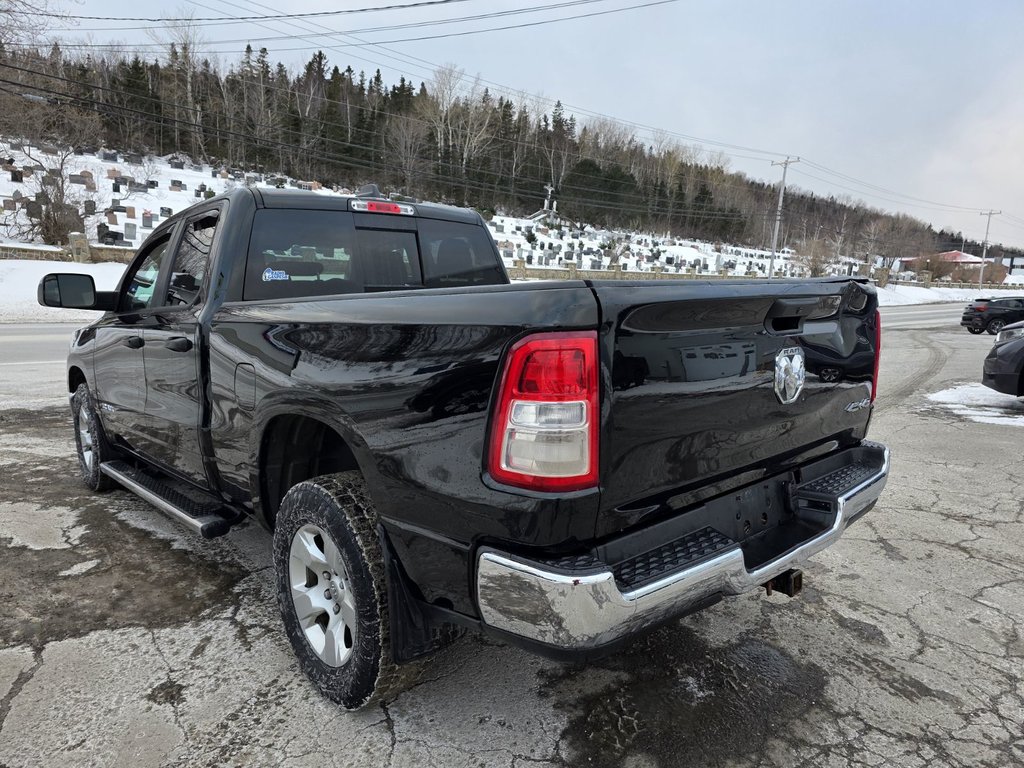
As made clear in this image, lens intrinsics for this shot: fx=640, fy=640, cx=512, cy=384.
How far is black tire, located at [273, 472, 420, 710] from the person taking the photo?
2.00m

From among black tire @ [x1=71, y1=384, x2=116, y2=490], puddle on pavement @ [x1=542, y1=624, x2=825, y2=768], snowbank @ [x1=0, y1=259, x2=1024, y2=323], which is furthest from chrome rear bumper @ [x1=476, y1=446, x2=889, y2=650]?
snowbank @ [x1=0, y1=259, x2=1024, y2=323]

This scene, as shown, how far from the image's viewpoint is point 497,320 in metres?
1.70

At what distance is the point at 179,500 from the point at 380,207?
6.01ft

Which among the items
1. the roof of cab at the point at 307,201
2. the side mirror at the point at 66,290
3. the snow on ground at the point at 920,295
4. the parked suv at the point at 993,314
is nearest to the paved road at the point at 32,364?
the side mirror at the point at 66,290

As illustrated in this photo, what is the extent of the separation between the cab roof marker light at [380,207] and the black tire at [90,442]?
7.83ft

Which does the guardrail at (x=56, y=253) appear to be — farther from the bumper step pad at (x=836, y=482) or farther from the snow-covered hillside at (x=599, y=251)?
the bumper step pad at (x=836, y=482)

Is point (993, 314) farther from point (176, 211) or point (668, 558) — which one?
point (176, 211)

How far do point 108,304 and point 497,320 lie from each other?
356cm

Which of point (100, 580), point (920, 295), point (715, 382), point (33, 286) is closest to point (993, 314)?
point (715, 382)

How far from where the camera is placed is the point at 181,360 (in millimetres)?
3092

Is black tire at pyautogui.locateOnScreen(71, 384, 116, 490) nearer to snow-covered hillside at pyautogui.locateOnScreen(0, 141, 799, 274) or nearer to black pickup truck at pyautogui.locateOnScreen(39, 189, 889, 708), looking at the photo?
black pickup truck at pyautogui.locateOnScreen(39, 189, 889, 708)

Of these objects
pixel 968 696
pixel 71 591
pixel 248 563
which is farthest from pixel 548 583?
pixel 71 591

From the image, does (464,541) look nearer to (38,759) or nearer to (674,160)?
(38,759)

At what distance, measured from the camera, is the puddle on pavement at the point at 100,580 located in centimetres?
282
